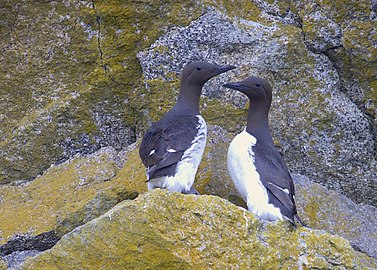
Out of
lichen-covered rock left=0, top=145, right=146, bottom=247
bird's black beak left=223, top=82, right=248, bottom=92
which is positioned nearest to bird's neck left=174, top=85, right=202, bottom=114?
bird's black beak left=223, top=82, right=248, bottom=92

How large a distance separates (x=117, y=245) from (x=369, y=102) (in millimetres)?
2917

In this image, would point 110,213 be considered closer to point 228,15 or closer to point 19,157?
point 19,157

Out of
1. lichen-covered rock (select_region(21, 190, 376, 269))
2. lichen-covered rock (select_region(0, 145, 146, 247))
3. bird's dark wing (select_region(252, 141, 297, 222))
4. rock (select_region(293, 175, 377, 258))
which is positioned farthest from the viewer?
rock (select_region(293, 175, 377, 258))

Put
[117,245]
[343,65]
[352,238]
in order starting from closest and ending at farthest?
[117,245], [352,238], [343,65]

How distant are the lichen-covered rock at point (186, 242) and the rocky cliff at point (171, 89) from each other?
55.5 inches

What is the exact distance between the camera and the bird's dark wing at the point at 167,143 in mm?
6383

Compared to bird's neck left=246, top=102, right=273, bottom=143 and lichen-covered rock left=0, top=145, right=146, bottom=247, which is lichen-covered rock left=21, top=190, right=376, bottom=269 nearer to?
lichen-covered rock left=0, top=145, right=146, bottom=247

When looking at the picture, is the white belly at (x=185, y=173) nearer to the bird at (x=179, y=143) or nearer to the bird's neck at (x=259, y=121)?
the bird at (x=179, y=143)

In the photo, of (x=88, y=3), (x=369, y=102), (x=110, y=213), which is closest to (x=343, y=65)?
(x=369, y=102)

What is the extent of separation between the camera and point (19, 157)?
737 centimetres

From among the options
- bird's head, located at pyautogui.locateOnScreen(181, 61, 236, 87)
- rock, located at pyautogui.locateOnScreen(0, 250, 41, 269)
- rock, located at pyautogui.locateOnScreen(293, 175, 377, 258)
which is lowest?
rock, located at pyautogui.locateOnScreen(293, 175, 377, 258)

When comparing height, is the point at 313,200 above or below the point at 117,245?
below

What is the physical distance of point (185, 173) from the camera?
647cm

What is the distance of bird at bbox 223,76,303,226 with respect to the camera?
6.43 metres
